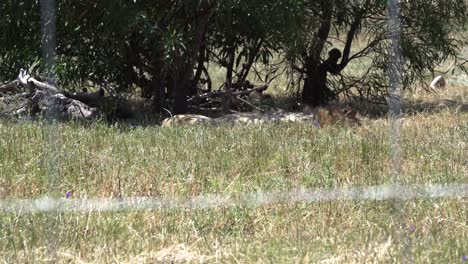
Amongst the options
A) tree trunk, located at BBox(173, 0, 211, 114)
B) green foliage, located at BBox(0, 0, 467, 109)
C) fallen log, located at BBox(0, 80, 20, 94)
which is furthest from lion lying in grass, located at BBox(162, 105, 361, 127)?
fallen log, located at BBox(0, 80, 20, 94)

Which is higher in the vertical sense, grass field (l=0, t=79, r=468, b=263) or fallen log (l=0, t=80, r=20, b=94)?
fallen log (l=0, t=80, r=20, b=94)

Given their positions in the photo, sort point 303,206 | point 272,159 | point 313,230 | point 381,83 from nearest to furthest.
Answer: point 313,230
point 303,206
point 272,159
point 381,83

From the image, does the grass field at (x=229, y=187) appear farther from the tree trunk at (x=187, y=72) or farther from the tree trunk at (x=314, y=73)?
the tree trunk at (x=314, y=73)

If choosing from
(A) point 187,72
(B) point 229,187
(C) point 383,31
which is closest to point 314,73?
(C) point 383,31

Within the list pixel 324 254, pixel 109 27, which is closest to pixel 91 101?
pixel 109 27

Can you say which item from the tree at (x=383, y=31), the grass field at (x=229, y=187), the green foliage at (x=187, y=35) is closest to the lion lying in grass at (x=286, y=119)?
the grass field at (x=229, y=187)

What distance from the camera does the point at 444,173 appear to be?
5.21 meters

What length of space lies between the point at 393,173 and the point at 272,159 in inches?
34.9

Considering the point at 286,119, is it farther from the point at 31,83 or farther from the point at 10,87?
the point at 10,87

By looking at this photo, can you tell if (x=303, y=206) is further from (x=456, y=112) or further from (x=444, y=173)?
(x=456, y=112)

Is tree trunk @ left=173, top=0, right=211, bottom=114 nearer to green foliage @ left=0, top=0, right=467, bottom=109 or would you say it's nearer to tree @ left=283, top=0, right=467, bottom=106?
green foliage @ left=0, top=0, right=467, bottom=109

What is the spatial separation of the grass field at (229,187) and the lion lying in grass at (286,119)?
0.35m

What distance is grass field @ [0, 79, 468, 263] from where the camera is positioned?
378cm

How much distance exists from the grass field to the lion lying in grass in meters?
0.35
